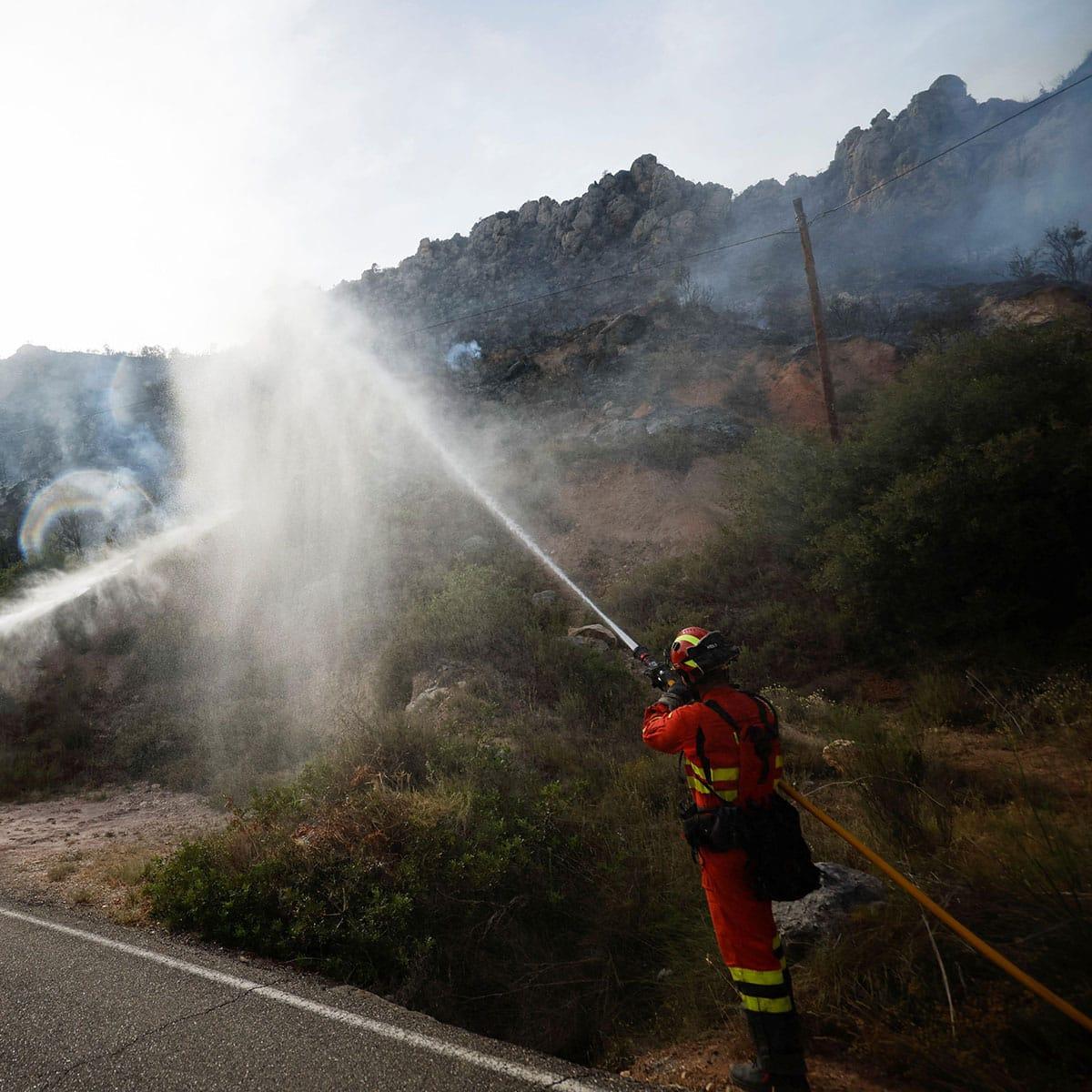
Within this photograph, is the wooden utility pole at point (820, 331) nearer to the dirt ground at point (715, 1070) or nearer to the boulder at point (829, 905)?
the boulder at point (829, 905)

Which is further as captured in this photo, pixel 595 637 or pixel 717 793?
pixel 595 637

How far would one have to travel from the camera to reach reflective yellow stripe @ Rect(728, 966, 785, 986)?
301 cm

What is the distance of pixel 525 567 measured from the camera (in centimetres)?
1531

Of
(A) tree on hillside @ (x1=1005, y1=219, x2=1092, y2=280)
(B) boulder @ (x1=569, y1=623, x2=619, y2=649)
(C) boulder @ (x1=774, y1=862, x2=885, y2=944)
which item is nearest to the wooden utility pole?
(B) boulder @ (x1=569, y1=623, x2=619, y2=649)

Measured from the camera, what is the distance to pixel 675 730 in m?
3.32

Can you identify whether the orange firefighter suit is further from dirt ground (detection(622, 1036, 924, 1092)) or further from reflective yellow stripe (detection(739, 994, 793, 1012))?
dirt ground (detection(622, 1036, 924, 1092))

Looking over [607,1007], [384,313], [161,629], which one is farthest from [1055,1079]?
[384,313]

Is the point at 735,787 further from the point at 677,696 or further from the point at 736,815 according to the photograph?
the point at 677,696

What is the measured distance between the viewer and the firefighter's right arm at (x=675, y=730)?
10.8ft

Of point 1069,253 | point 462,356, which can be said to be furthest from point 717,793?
point 1069,253

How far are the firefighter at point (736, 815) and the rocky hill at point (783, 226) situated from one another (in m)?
36.6

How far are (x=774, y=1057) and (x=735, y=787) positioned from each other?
113cm

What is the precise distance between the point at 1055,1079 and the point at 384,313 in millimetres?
52751

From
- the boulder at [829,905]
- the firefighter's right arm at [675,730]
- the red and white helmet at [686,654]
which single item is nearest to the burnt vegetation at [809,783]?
the boulder at [829,905]
